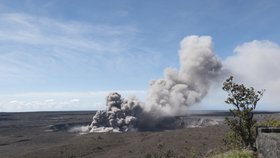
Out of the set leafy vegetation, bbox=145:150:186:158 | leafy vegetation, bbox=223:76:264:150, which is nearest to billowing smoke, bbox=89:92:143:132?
leafy vegetation, bbox=145:150:186:158

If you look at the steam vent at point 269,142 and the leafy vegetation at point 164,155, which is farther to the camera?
the leafy vegetation at point 164,155

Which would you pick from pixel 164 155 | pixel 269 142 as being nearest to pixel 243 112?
pixel 269 142

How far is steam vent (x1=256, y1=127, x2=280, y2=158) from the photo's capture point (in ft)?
54.6

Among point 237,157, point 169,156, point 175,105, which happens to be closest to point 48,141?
point 169,156

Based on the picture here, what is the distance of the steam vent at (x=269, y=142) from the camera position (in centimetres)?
1666

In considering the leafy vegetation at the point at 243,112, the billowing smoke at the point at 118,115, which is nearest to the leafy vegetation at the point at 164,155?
the leafy vegetation at the point at 243,112

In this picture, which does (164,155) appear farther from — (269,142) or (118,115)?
(118,115)

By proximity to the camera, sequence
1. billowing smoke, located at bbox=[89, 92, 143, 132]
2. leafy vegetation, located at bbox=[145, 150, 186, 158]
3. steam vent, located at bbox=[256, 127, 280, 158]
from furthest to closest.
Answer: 1. billowing smoke, located at bbox=[89, 92, 143, 132]
2. leafy vegetation, located at bbox=[145, 150, 186, 158]
3. steam vent, located at bbox=[256, 127, 280, 158]

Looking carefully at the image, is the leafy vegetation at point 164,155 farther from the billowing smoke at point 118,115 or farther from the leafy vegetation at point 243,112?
the billowing smoke at point 118,115

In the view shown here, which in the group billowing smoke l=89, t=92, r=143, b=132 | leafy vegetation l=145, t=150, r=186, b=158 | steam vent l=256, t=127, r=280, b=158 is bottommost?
leafy vegetation l=145, t=150, r=186, b=158

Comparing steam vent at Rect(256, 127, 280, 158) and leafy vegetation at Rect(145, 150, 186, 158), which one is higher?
steam vent at Rect(256, 127, 280, 158)

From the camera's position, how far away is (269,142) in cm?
1764

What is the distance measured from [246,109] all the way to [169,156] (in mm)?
29999

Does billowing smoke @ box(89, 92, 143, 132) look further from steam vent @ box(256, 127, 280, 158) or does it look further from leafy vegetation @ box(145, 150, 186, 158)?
steam vent @ box(256, 127, 280, 158)
